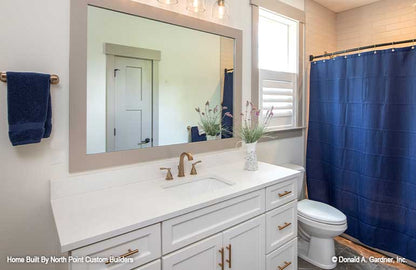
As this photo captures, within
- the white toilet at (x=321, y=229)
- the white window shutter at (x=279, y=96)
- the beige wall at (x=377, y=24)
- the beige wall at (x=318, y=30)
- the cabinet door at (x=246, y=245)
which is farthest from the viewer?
the beige wall at (x=318, y=30)

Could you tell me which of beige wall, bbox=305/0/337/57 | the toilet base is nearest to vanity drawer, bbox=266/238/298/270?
the toilet base

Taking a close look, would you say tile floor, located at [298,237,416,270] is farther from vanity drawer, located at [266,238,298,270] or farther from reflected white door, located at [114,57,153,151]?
reflected white door, located at [114,57,153,151]

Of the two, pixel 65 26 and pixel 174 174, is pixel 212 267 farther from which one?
pixel 65 26

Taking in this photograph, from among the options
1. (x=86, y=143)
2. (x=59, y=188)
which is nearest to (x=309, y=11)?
(x=86, y=143)

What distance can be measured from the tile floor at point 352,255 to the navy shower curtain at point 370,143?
0.09 metres

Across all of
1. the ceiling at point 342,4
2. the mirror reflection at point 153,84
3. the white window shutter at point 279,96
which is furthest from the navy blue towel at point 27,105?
the ceiling at point 342,4

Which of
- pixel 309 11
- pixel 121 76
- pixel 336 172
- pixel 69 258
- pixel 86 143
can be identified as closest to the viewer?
pixel 69 258

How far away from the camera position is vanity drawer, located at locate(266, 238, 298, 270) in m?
1.52

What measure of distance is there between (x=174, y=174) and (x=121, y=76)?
72 centimetres

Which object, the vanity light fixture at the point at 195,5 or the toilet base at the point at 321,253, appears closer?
the vanity light fixture at the point at 195,5

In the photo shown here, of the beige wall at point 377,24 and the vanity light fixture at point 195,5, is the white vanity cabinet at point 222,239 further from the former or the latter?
the beige wall at point 377,24

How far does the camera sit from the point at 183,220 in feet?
3.59

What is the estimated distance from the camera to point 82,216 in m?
1.02

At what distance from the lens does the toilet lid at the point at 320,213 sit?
191cm
